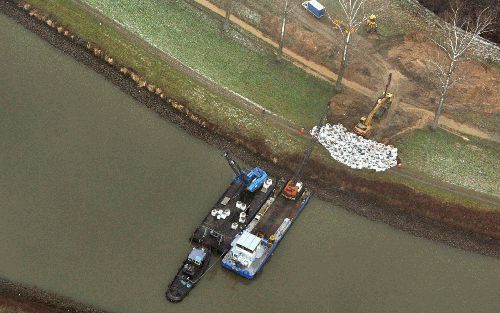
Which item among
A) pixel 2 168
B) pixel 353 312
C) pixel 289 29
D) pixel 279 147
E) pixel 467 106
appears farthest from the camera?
pixel 289 29

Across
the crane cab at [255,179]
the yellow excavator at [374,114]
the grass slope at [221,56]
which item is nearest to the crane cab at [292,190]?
the crane cab at [255,179]

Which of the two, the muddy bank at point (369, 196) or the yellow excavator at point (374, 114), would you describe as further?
the yellow excavator at point (374, 114)

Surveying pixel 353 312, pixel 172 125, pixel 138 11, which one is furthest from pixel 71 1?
pixel 353 312

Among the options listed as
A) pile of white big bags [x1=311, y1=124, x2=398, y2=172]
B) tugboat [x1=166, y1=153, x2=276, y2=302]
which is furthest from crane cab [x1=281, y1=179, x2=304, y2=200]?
pile of white big bags [x1=311, y1=124, x2=398, y2=172]

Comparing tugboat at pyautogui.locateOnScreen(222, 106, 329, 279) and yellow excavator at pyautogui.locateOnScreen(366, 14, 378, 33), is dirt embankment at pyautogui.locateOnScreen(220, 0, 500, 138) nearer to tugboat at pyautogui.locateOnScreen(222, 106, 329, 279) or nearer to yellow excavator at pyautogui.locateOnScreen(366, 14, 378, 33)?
yellow excavator at pyautogui.locateOnScreen(366, 14, 378, 33)

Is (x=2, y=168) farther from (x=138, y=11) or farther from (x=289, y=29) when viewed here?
(x=289, y=29)

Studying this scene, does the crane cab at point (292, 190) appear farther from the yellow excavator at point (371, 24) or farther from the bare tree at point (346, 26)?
the yellow excavator at point (371, 24)
